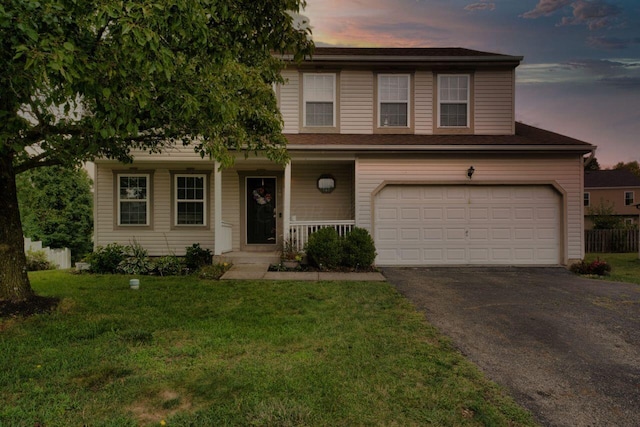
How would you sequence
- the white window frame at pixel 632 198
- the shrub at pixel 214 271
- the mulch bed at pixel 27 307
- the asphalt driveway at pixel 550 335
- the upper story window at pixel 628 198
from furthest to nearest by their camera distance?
the upper story window at pixel 628 198 < the white window frame at pixel 632 198 < the shrub at pixel 214 271 < the mulch bed at pixel 27 307 < the asphalt driveway at pixel 550 335

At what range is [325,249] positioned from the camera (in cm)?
888

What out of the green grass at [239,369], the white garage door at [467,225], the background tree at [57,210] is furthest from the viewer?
the background tree at [57,210]

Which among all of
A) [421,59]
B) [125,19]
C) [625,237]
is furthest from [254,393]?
[625,237]

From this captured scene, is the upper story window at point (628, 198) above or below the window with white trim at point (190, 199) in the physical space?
above

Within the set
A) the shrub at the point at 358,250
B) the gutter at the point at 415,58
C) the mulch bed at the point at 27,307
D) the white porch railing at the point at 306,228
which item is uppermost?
the gutter at the point at 415,58

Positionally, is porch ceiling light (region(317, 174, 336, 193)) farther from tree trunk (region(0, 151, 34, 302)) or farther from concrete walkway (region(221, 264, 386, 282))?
tree trunk (region(0, 151, 34, 302))

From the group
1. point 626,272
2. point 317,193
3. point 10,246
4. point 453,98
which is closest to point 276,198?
point 317,193

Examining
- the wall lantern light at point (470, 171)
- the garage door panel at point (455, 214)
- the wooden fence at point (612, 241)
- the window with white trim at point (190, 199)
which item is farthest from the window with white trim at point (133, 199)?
the wooden fence at point (612, 241)

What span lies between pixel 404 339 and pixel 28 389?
387cm

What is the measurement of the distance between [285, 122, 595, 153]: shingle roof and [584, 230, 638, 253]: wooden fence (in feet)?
34.2

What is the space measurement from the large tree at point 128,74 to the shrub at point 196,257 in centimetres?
457

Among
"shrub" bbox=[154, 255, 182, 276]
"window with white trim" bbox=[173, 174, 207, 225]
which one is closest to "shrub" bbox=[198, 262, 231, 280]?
"shrub" bbox=[154, 255, 182, 276]

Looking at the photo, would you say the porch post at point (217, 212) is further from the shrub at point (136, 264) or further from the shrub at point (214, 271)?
→ the shrub at point (136, 264)

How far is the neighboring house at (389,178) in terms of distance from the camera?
982 cm
